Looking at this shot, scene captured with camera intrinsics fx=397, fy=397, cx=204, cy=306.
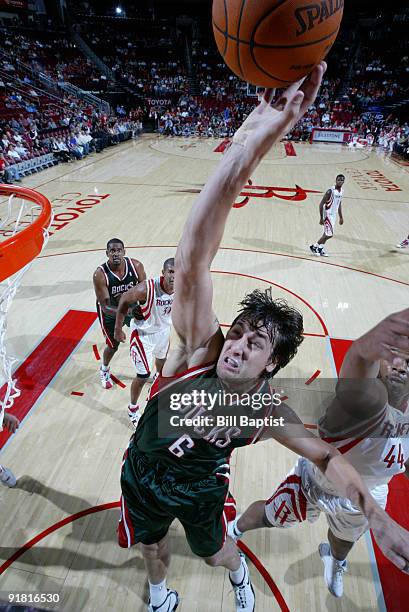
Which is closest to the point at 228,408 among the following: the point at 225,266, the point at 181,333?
the point at 181,333

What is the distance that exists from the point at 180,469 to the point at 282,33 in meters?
1.83

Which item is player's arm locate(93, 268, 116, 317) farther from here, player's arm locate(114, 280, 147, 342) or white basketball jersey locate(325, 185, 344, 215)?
white basketball jersey locate(325, 185, 344, 215)

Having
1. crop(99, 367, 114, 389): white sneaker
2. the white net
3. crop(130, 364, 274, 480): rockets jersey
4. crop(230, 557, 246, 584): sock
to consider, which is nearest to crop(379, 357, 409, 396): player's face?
crop(130, 364, 274, 480): rockets jersey

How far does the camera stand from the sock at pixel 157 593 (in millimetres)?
2184

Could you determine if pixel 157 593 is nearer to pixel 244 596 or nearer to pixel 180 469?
pixel 244 596

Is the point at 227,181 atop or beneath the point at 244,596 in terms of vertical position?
atop

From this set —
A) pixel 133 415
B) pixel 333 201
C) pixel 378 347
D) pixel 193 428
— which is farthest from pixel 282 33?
pixel 333 201

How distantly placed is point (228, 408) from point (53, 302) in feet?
14.4

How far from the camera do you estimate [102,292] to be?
3793mm

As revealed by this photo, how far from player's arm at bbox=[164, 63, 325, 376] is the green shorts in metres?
0.98

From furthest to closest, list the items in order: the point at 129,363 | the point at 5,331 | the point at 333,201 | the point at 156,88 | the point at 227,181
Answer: the point at 156,88
the point at 333,201
the point at 129,363
the point at 5,331
the point at 227,181

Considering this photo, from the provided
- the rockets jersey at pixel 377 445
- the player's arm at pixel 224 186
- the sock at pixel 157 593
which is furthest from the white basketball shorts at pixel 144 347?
the player's arm at pixel 224 186

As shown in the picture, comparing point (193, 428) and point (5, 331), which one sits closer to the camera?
point (193, 428)

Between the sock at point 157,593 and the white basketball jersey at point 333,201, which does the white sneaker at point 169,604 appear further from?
the white basketball jersey at point 333,201
